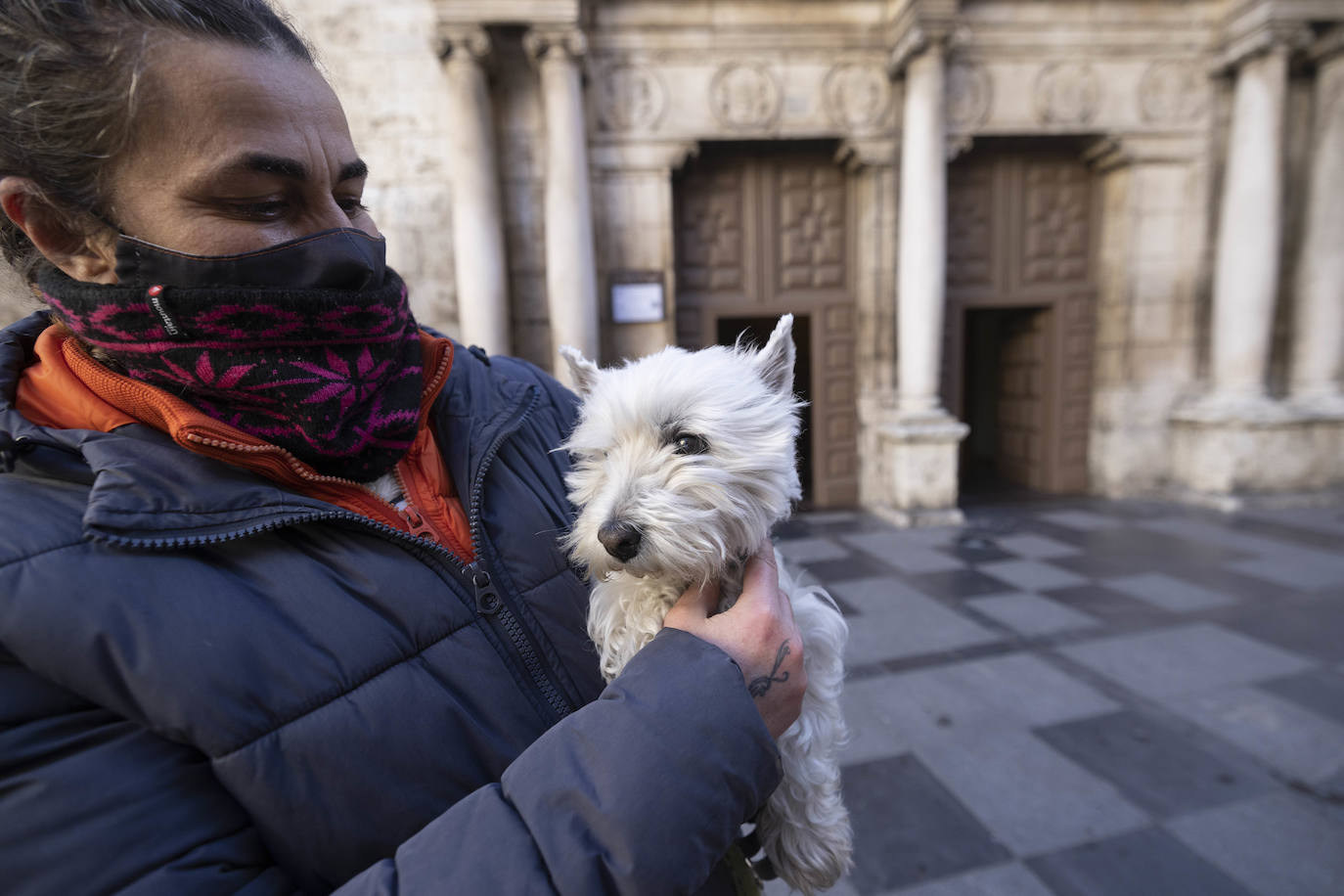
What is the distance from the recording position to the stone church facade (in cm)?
652

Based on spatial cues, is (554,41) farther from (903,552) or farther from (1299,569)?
(1299,569)

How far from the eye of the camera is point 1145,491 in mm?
8016

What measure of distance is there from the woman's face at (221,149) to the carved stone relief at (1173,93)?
9889 millimetres

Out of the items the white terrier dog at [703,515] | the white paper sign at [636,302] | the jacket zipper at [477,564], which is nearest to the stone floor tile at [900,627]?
the white terrier dog at [703,515]

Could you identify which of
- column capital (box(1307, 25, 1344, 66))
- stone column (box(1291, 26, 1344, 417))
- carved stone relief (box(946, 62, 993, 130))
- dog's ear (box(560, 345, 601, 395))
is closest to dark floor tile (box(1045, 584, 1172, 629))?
dog's ear (box(560, 345, 601, 395))

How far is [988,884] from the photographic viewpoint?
2.25 metres

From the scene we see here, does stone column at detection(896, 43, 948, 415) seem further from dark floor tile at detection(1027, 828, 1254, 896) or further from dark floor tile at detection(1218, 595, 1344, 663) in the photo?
dark floor tile at detection(1027, 828, 1254, 896)

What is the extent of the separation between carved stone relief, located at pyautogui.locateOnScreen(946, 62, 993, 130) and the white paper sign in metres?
4.14

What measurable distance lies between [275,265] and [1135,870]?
3.41m

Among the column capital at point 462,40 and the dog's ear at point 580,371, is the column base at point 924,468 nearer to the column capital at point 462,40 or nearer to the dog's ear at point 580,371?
the column capital at point 462,40

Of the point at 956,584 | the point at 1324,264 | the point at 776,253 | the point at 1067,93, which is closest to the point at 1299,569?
the point at 956,584

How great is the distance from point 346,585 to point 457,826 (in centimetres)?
39

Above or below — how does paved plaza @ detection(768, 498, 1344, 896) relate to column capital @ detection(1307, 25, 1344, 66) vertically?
below

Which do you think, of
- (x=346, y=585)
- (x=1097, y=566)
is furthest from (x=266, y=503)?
(x=1097, y=566)
